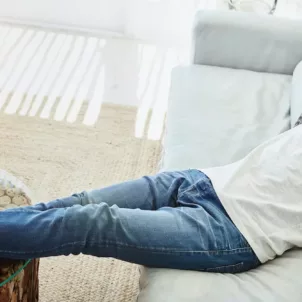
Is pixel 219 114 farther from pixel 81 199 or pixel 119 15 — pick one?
pixel 119 15

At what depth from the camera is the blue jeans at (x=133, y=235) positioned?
1.15m

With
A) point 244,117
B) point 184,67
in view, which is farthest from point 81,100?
point 244,117


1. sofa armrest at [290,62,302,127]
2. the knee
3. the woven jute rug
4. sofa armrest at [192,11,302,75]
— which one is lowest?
the woven jute rug

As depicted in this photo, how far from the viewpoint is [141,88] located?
8.50 feet

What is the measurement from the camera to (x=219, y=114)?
177 cm

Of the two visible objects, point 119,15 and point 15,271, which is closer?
point 15,271

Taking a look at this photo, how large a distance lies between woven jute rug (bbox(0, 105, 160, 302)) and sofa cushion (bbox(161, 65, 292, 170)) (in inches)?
14.2

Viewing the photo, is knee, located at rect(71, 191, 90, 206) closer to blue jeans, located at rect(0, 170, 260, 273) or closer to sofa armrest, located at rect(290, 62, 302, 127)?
blue jeans, located at rect(0, 170, 260, 273)

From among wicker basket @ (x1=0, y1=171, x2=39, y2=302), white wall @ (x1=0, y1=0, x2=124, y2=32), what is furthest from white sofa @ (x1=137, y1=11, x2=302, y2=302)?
white wall @ (x1=0, y1=0, x2=124, y2=32)

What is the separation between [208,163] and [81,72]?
1.28 meters

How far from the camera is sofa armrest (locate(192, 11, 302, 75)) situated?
196 centimetres

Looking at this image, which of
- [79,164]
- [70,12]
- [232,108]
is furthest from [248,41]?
[70,12]

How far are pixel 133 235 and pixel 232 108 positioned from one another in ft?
2.47

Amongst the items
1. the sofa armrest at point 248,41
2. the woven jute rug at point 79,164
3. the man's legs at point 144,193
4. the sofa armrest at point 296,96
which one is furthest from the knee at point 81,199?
the sofa armrest at point 248,41
